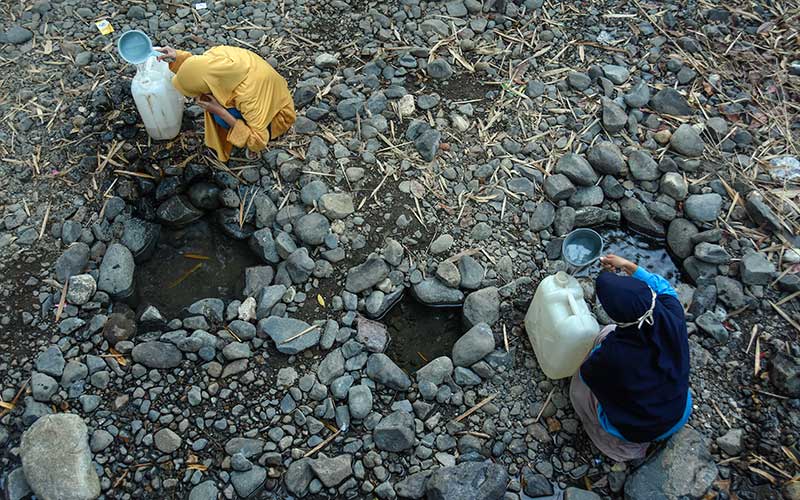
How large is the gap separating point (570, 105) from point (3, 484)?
13.2 feet

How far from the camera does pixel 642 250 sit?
4129 millimetres

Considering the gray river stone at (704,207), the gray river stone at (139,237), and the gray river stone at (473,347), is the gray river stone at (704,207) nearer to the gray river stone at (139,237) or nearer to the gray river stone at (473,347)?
the gray river stone at (473,347)

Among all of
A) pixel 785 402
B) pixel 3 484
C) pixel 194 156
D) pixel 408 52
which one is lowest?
pixel 3 484

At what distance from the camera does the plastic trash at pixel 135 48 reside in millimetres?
4016

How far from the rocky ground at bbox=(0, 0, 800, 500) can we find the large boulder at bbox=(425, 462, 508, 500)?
11 mm

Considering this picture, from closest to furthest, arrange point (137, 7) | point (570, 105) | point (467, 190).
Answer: point (467, 190) < point (570, 105) < point (137, 7)

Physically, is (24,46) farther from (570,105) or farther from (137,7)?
(570,105)

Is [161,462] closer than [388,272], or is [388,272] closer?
[161,462]

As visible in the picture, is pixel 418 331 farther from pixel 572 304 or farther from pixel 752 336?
pixel 752 336

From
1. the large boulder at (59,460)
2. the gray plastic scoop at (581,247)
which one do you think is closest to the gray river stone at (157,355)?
the large boulder at (59,460)

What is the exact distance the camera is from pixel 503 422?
3.41 meters

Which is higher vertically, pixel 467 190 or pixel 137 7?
pixel 137 7

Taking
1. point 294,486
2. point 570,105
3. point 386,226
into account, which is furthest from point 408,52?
point 294,486

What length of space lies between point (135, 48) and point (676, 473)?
12.8ft
